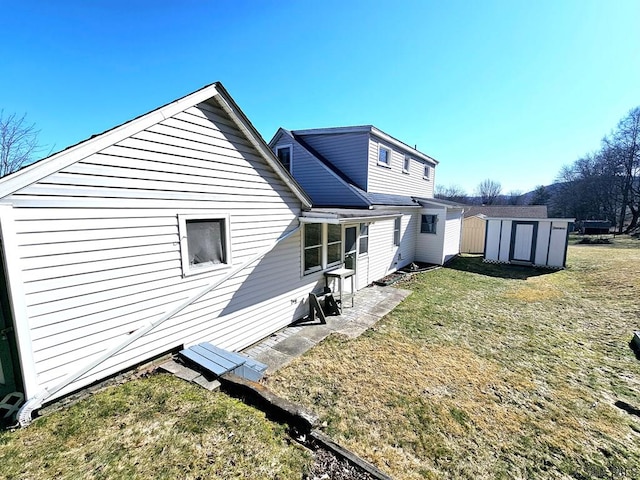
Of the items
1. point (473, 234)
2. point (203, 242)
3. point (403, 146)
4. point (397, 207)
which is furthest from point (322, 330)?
point (473, 234)

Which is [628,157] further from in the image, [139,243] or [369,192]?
[139,243]

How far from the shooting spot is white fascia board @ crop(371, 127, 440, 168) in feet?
39.2

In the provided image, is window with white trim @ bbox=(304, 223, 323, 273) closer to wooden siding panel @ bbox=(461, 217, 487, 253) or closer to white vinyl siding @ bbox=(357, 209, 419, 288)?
white vinyl siding @ bbox=(357, 209, 419, 288)

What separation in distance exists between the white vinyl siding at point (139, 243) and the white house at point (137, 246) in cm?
2

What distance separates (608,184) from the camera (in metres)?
38.1

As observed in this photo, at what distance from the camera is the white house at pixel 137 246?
3.24 meters

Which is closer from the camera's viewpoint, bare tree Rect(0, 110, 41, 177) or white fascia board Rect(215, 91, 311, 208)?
white fascia board Rect(215, 91, 311, 208)

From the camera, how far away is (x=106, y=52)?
28.2 feet

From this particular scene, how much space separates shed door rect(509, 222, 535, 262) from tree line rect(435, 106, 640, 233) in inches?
1281

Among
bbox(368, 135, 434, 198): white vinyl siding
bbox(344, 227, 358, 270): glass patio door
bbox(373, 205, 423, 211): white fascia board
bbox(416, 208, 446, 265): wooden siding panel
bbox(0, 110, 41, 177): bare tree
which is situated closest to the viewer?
bbox(344, 227, 358, 270): glass patio door

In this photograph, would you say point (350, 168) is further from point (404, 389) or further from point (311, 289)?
point (404, 389)

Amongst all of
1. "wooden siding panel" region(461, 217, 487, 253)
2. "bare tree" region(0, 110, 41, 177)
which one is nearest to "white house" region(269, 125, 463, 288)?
"wooden siding panel" region(461, 217, 487, 253)

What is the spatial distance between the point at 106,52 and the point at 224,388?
10.4 m

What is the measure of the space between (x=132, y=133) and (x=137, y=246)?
1598 millimetres
